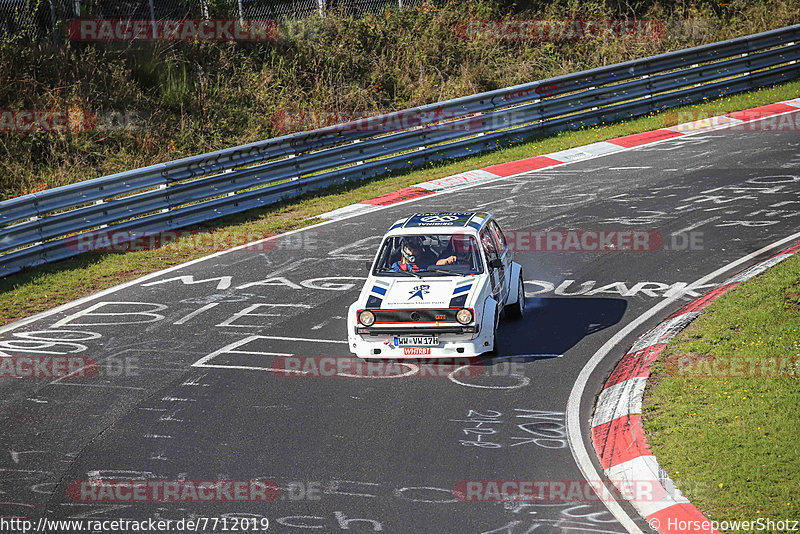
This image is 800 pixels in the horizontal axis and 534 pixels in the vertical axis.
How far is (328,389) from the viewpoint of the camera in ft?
31.0

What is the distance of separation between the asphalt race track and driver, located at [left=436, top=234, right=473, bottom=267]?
1.10 m

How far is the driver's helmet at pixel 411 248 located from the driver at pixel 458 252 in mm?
298

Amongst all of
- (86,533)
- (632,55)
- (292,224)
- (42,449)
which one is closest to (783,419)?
(86,533)

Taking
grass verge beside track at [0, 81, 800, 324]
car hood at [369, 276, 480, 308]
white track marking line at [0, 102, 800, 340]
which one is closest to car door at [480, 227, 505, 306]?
car hood at [369, 276, 480, 308]

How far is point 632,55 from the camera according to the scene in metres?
26.3

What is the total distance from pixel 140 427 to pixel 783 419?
6.08 meters

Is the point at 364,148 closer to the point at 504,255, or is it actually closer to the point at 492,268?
the point at 504,255

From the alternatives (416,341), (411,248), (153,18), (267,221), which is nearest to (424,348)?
(416,341)

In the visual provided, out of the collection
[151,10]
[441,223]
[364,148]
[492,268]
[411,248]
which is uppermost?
[151,10]

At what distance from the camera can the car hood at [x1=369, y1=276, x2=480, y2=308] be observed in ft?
32.7

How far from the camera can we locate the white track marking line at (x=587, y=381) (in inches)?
271

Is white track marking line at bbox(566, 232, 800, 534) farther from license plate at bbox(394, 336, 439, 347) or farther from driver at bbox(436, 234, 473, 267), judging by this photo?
driver at bbox(436, 234, 473, 267)

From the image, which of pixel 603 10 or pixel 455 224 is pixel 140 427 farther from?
pixel 603 10

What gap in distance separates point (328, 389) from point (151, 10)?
15.9m
